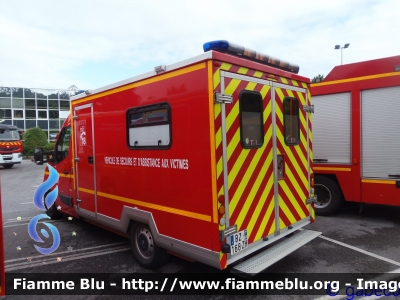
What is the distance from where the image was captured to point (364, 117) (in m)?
5.70

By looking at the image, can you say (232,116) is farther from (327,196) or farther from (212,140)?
(327,196)

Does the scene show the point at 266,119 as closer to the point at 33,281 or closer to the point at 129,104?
→ the point at 129,104

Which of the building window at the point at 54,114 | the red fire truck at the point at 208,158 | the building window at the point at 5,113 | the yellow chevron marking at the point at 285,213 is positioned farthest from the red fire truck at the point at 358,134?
the building window at the point at 54,114

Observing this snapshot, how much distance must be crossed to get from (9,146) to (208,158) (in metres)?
18.4

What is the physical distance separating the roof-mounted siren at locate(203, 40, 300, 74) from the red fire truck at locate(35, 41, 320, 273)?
1 cm

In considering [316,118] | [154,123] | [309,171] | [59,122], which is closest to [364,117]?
[316,118]

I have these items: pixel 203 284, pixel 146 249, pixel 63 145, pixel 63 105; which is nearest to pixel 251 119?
pixel 203 284

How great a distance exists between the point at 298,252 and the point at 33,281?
364 centimetres

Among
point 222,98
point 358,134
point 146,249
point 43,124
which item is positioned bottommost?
point 146,249

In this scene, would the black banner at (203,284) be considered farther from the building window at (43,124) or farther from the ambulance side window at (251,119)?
the building window at (43,124)

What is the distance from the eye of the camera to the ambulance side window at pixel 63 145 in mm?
5594

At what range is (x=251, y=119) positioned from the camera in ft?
11.3

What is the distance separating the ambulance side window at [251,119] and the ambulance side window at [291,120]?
58cm

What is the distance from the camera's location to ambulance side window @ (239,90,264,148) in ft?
10.8
